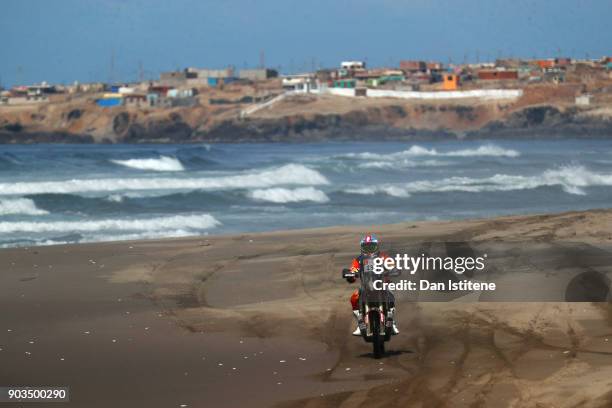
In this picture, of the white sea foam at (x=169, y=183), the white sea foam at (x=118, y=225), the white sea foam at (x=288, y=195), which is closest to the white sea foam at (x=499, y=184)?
the white sea foam at (x=288, y=195)

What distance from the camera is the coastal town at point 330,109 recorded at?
429 ft

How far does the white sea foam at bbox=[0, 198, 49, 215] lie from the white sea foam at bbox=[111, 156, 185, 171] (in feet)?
77.1

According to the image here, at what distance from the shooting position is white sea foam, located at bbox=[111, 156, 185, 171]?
54875mm

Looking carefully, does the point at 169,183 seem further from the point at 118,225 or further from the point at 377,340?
the point at 377,340

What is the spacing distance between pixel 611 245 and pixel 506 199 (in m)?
16.0

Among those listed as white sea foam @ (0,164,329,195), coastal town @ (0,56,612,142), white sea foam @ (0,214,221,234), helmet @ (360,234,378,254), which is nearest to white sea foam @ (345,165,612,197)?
white sea foam @ (0,164,329,195)

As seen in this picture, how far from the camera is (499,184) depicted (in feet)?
119

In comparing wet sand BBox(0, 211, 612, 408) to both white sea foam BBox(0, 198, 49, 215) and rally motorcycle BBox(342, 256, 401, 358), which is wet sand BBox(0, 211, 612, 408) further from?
white sea foam BBox(0, 198, 49, 215)

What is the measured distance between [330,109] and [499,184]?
99254 millimetres

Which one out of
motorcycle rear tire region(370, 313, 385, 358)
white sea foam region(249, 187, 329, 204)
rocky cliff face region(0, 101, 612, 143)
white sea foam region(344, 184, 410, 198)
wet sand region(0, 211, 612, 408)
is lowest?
rocky cliff face region(0, 101, 612, 143)

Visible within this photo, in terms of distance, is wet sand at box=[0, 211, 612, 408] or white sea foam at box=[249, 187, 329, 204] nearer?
wet sand at box=[0, 211, 612, 408]

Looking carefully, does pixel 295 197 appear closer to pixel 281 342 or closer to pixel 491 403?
pixel 281 342

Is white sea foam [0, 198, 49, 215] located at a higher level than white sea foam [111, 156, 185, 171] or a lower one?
higher

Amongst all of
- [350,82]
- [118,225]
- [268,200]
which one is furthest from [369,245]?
[350,82]
